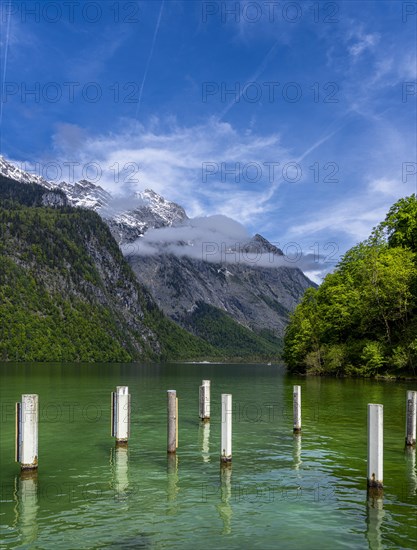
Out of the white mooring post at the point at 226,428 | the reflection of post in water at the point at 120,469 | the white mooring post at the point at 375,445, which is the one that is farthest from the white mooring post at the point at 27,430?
the white mooring post at the point at 375,445

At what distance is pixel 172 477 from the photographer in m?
19.8

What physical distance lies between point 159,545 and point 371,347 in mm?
71351

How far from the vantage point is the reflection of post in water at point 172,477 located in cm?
1736

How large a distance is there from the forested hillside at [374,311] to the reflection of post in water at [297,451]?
46.3 metres

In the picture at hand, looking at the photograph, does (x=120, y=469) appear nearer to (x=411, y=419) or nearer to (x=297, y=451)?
(x=297, y=451)

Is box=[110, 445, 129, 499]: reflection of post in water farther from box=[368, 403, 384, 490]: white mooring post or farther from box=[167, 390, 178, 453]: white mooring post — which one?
box=[368, 403, 384, 490]: white mooring post

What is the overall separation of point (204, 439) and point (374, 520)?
47.8 ft

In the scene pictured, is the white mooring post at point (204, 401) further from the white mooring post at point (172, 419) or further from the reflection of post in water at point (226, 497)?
the reflection of post in water at point (226, 497)

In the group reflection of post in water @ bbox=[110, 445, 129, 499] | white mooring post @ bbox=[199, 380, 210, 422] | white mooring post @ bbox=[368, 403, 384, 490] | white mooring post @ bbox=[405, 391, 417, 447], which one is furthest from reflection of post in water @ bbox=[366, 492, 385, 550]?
white mooring post @ bbox=[199, 380, 210, 422]

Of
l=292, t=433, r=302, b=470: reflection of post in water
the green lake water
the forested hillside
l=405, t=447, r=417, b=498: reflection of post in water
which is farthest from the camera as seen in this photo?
the forested hillside

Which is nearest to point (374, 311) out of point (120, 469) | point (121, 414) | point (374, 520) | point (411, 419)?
point (411, 419)

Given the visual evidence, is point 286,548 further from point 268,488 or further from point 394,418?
point 394,418

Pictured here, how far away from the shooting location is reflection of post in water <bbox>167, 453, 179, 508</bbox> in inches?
683

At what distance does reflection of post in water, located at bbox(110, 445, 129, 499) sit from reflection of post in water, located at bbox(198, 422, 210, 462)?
3331 millimetres
